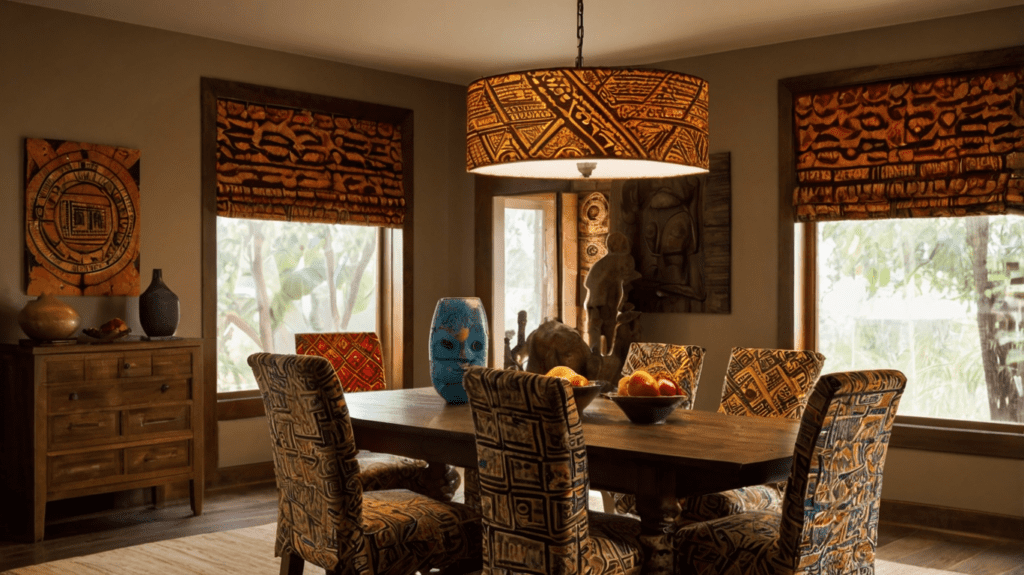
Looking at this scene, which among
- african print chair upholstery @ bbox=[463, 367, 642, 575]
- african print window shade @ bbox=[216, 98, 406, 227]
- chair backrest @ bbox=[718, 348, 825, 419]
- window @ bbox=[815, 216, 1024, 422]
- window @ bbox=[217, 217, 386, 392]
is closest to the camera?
african print chair upholstery @ bbox=[463, 367, 642, 575]

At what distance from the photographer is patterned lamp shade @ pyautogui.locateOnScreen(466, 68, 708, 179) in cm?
271

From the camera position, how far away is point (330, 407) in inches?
104

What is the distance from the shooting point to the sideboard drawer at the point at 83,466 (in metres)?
4.47

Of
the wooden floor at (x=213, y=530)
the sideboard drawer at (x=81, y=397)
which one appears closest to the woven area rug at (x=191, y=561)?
the wooden floor at (x=213, y=530)

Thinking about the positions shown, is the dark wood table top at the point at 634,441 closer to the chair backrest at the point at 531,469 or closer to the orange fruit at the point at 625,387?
the orange fruit at the point at 625,387

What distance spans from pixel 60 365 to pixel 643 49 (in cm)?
357

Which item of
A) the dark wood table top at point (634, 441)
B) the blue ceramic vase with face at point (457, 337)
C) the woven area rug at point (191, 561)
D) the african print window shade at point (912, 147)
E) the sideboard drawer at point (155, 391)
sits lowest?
the woven area rug at point (191, 561)

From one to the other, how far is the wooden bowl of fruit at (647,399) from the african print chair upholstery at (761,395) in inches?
20.7

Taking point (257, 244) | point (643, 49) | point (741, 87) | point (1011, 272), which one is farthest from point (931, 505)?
point (257, 244)

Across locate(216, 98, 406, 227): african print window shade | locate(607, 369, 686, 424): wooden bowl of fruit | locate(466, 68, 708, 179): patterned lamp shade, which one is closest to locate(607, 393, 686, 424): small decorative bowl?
locate(607, 369, 686, 424): wooden bowl of fruit

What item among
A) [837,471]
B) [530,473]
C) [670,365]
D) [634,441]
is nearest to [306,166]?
[670,365]

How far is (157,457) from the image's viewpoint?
15.9 ft

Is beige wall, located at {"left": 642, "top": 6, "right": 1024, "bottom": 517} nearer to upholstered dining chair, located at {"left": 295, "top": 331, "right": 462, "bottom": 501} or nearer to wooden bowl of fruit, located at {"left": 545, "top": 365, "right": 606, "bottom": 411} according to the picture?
upholstered dining chair, located at {"left": 295, "top": 331, "right": 462, "bottom": 501}

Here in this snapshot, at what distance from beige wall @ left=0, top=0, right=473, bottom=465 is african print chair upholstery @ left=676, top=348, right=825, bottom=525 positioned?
3.11m
